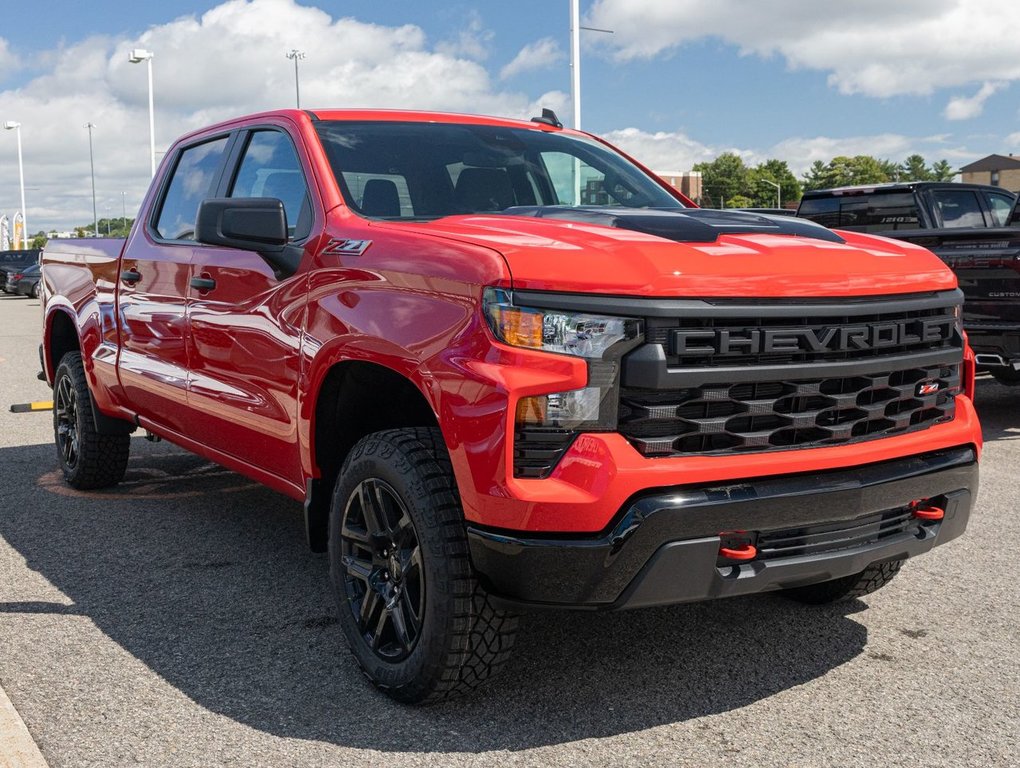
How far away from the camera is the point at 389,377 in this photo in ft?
11.7

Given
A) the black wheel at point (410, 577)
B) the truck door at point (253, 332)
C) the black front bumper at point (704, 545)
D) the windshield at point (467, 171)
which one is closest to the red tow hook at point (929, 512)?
the black front bumper at point (704, 545)

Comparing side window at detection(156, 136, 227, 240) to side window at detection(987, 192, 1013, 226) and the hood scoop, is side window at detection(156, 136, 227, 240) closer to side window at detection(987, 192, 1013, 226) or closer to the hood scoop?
the hood scoop

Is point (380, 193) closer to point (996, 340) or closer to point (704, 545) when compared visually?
point (704, 545)

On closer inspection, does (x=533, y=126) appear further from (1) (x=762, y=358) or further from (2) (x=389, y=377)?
(1) (x=762, y=358)

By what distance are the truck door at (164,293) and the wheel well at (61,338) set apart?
1269 mm

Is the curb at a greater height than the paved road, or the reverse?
the curb

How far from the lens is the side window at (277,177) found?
13.3 feet

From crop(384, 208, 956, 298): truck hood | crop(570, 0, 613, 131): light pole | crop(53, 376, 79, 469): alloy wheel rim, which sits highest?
crop(570, 0, 613, 131): light pole

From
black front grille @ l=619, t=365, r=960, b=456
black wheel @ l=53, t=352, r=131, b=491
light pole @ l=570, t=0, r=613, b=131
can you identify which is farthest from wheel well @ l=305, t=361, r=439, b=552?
light pole @ l=570, t=0, r=613, b=131

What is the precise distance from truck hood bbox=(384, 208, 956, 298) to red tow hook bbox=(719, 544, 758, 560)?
68cm

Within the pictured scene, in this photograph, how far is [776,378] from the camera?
302 cm

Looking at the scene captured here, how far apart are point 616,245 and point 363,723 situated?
1551 mm

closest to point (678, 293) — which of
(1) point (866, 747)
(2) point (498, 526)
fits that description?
(2) point (498, 526)

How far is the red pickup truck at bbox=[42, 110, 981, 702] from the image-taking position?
2881 mm
